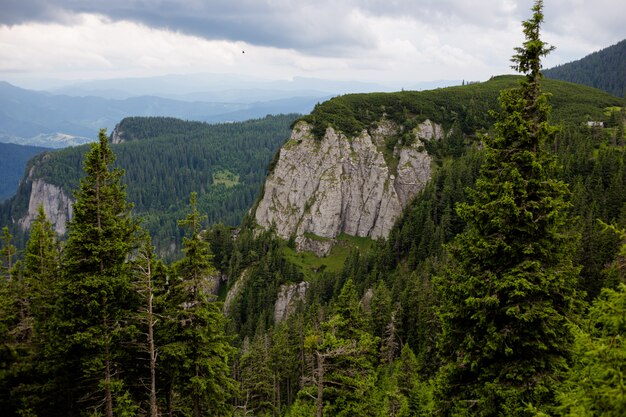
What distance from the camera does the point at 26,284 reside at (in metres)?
26.2

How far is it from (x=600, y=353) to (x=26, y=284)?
2972 centimetres

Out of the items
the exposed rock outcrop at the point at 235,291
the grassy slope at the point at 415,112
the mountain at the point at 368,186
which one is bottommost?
the exposed rock outcrop at the point at 235,291

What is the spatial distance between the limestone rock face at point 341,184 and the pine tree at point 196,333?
89.5 m

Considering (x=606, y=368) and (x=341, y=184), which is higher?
Result: (x=606, y=368)

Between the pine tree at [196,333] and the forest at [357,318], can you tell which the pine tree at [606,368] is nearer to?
the forest at [357,318]

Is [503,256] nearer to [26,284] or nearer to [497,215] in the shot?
[497,215]

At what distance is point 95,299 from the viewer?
776 inches

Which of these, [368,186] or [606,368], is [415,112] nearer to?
[368,186]

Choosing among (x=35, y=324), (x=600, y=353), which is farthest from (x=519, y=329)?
(x=35, y=324)

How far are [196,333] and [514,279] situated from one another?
14661 mm

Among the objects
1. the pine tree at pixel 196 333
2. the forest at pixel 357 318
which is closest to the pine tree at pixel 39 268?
the forest at pixel 357 318

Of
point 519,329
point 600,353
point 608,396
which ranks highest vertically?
point 600,353

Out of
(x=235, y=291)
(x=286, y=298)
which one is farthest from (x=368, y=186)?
(x=235, y=291)

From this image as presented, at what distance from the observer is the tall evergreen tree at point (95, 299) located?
63.1ft
